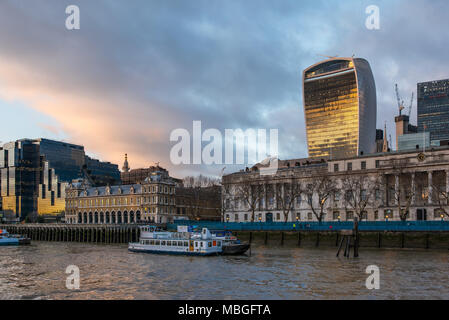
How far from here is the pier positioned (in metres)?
114

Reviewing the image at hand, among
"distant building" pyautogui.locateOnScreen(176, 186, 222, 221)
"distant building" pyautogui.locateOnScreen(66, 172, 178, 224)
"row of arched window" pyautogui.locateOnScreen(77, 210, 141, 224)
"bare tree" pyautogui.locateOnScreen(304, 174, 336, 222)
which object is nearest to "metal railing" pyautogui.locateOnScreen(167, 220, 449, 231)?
"bare tree" pyautogui.locateOnScreen(304, 174, 336, 222)

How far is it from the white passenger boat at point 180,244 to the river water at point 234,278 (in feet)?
17.2

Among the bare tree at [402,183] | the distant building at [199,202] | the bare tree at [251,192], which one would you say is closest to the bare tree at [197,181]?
the distant building at [199,202]

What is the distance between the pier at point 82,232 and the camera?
113938 millimetres

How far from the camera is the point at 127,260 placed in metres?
64.1

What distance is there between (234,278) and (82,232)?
3701 inches

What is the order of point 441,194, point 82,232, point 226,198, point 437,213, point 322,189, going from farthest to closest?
point 226,198
point 82,232
point 322,189
point 437,213
point 441,194

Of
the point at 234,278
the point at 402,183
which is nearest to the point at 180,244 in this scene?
the point at 234,278

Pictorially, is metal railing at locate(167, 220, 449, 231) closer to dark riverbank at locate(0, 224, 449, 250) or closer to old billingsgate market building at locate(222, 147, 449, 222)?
dark riverbank at locate(0, 224, 449, 250)

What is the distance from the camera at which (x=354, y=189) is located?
111250mm

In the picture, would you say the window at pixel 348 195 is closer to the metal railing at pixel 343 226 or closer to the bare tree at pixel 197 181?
the metal railing at pixel 343 226

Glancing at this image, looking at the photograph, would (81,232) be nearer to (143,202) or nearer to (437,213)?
(143,202)
